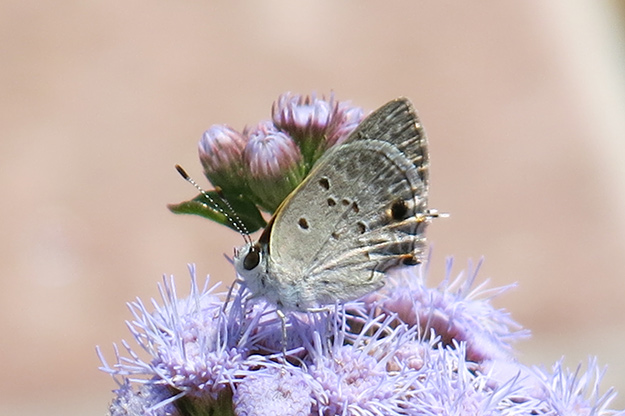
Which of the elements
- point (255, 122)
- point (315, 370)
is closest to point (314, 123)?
point (315, 370)

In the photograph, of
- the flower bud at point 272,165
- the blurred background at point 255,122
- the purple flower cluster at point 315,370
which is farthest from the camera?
the blurred background at point 255,122

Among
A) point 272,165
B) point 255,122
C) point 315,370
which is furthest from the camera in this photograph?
point 255,122

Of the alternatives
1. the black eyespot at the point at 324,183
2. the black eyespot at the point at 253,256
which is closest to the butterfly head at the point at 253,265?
the black eyespot at the point at 253,256

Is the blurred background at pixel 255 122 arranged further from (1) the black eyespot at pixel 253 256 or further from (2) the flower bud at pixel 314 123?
(1) the black eyespot at pixel 253 256

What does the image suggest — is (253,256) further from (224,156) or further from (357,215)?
(224,156)

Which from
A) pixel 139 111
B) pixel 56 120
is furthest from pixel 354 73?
pixel 56 120

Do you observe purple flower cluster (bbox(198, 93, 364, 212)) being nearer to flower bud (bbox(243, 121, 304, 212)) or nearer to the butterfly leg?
flower bud (bbox(243, 121, 304, 212))
